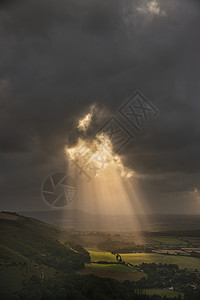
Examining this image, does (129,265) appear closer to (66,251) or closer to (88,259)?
(88,259)

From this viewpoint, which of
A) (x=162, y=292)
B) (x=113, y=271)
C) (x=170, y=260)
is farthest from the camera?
(x=170, y=260)

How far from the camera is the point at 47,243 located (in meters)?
160

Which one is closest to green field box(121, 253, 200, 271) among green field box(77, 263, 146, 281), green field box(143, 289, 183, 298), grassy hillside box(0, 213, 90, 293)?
green field box(77, 263, 146, 281)

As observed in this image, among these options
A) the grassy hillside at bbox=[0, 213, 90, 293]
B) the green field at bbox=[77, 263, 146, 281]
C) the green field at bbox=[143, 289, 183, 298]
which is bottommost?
the green field at bbox=[143, 289, 183, 298]

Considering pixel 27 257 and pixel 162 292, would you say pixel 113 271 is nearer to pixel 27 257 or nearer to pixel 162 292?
pixel 162 292

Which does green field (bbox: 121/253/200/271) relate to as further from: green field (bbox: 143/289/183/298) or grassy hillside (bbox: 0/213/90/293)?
green field (bbox: 143/289/183/298)

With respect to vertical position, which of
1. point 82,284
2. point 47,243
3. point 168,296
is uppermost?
point 47,243

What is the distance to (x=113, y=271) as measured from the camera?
382ft

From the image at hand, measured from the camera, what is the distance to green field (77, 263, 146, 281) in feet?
354

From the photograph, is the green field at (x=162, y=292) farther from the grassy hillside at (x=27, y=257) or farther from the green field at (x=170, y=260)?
the green field at (x=170, y=260)

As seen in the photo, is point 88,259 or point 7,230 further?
point 7,230

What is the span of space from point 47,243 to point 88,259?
106ft

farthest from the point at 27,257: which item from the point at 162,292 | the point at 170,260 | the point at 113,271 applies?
the point at 170,260

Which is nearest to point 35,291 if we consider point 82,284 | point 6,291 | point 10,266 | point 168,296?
point 6,291
